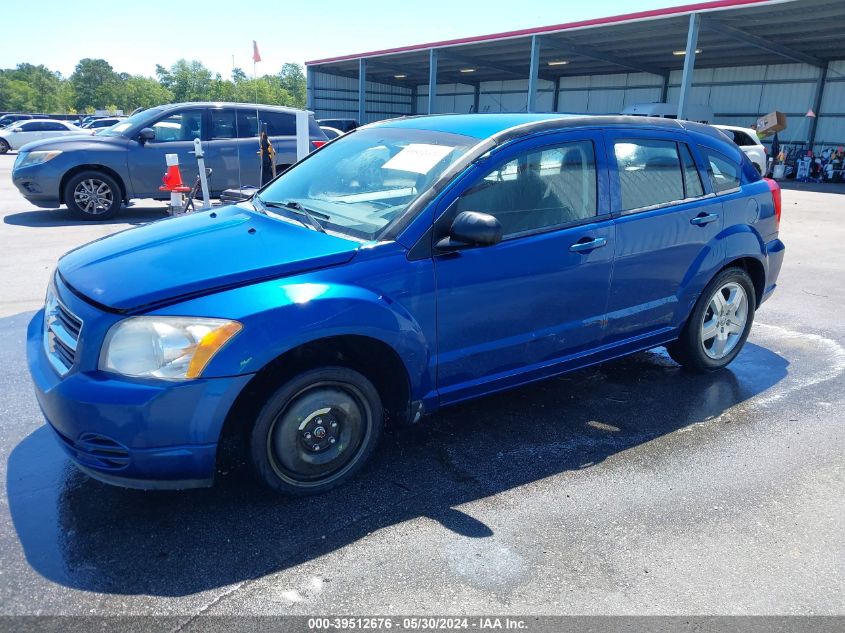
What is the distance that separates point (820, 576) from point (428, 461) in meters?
1.79

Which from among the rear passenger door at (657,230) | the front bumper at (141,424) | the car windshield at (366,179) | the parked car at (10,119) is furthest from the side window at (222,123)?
the parked car at (10,119)

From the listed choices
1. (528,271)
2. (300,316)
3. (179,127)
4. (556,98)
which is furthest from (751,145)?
(556,98)

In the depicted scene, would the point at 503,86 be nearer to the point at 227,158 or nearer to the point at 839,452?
the point at 227,158

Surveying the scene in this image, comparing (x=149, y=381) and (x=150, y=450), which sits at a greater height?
(x=149, y=381)

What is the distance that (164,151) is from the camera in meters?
10.8

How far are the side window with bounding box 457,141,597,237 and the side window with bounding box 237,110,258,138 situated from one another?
876cm

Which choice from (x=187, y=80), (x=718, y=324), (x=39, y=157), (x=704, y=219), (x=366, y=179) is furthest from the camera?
(x=187, y=80)

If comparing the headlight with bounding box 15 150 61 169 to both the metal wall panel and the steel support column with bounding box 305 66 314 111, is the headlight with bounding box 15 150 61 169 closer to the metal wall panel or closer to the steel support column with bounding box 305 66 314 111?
the metal wall panel

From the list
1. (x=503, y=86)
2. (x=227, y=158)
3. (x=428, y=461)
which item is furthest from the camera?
(x=503, y=86)

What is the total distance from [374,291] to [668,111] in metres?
27.2

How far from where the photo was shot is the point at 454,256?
327 centimetres

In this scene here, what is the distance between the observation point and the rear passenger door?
3975 millimetres

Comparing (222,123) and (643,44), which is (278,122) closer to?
(222,123)

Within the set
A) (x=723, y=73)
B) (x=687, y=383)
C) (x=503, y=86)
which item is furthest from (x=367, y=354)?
(x=503, y=86)
